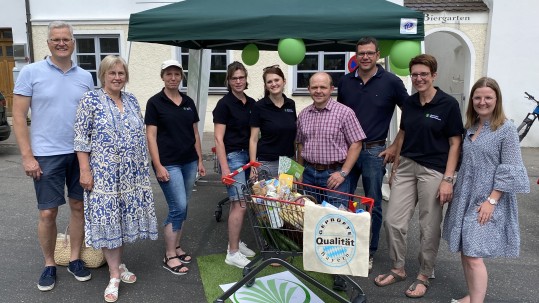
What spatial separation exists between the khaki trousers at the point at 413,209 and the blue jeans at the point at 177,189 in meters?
1.66

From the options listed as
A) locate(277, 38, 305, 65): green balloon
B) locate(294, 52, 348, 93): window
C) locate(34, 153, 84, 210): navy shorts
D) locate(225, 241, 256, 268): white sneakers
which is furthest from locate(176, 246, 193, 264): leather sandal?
locate(294, 52, 348, 93): window

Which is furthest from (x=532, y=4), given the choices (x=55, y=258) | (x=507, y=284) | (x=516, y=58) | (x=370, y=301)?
(x=55, y=258)

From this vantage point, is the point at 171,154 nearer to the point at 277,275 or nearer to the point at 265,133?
the point at 265,133

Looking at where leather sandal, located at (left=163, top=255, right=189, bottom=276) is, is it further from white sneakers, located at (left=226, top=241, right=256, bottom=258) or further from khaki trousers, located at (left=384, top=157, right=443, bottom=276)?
khaki trousers, located at (left=384, top=157, right=443, bottom=276)

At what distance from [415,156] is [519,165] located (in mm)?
733

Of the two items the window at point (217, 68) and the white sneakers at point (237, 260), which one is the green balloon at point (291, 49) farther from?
the window at point (217, 68)

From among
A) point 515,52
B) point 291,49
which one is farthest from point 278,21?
point 515,52

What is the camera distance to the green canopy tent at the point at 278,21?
365 cm

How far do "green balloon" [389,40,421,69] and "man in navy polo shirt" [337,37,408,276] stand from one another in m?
0.22

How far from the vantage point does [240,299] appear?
3.27 meters

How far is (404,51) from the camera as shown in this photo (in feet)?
12.0

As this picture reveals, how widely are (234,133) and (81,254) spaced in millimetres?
1666

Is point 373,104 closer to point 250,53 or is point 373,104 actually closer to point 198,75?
point 250,53


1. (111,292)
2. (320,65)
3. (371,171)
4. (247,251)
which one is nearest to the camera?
(111,292)
